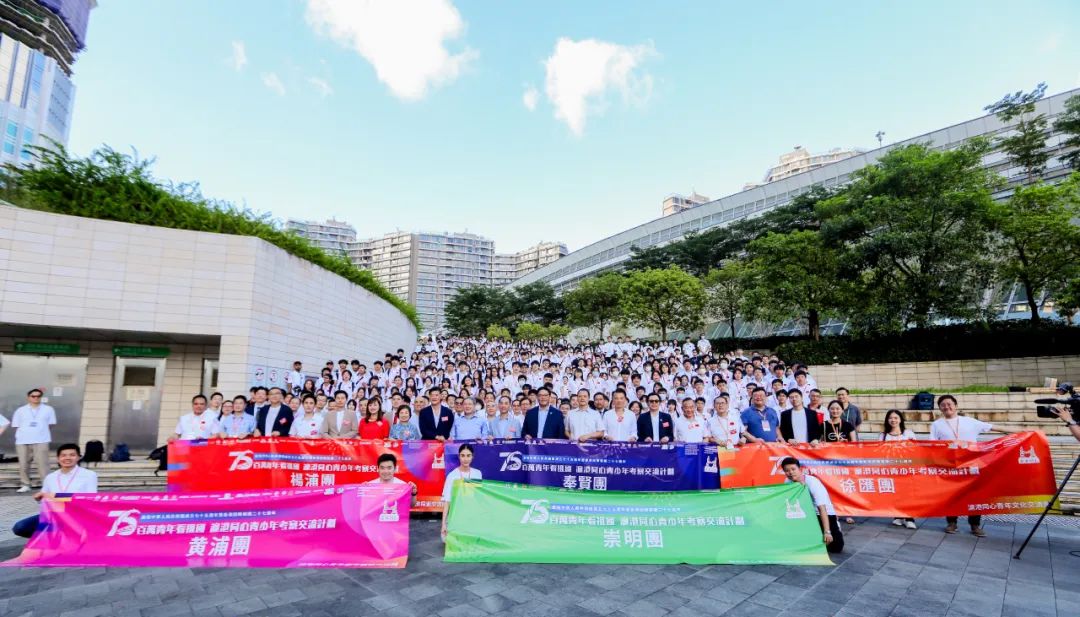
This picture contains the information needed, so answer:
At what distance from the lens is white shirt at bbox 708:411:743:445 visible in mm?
7446

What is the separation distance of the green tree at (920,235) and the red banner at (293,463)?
1815cm

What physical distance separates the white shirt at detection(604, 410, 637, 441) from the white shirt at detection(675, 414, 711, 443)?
0.69 metres

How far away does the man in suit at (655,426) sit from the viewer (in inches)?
301

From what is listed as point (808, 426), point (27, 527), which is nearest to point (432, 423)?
point (27, 527)

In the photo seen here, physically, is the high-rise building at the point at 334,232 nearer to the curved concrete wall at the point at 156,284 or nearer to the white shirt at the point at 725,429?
the curved concrete wall at the point at 156,284

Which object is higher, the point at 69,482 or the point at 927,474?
the point at 69,482

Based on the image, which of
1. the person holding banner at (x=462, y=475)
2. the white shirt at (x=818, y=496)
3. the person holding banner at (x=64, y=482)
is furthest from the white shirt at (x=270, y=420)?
the white shirt at (x=818, y=496)

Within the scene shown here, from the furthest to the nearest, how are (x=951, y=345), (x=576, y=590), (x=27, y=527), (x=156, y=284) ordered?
(x=951, y=345) → (x=156, y=284) → (x=27, y=527) → (x=576, y=590)

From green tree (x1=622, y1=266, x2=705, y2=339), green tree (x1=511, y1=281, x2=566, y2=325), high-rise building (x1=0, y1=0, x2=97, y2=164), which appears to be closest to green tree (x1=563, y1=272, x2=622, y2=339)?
green tree (x1=622, y1=266, x2=705, y2=339)

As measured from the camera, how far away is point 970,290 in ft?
56.9

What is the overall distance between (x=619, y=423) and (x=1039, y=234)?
1709 centimetres

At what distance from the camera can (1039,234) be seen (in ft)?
51.9

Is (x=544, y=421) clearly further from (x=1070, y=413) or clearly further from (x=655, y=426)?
(x=1070, y=413)

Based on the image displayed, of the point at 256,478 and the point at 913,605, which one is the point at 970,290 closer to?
the point at 913,605
